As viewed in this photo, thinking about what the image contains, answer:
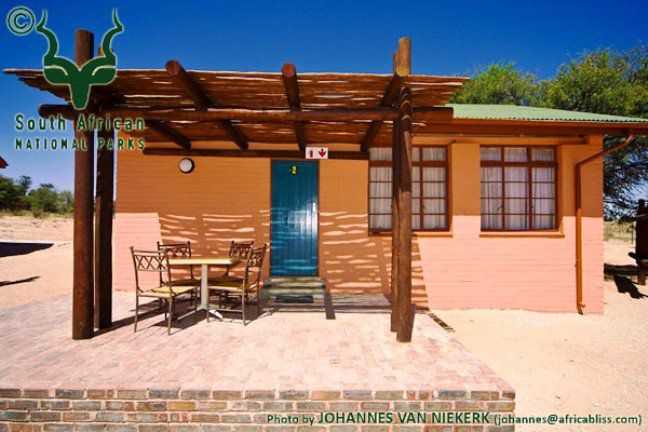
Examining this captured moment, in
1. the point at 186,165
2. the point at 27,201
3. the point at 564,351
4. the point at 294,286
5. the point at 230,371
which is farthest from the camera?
the point at 27,201

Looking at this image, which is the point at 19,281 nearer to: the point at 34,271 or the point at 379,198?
the point at 34,271

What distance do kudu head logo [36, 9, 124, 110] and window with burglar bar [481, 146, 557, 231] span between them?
6.29 meters

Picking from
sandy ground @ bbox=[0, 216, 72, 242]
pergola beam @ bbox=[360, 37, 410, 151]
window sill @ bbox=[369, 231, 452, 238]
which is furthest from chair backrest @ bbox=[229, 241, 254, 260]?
sandy ground @ bbox=[0, 216, 72, 242]

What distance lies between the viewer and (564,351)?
5047mm

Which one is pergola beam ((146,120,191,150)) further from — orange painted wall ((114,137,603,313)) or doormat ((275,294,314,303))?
doormat ((275,294,314,303))

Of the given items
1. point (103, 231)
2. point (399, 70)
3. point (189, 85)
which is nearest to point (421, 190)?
point (399, 70)

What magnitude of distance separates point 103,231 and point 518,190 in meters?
7.10

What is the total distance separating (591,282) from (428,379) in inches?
220

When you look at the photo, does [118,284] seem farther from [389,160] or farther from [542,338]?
[542,338]

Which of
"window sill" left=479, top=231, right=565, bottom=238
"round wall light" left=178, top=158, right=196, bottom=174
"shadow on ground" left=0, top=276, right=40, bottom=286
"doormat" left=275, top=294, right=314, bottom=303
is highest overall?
"round wall light" left=178, top=158, right=196, bottom=174

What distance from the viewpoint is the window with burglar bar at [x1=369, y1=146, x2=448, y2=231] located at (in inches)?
265

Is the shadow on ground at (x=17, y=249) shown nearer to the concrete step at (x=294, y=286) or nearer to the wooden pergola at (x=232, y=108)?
the wooden pergola at (x=232, y=108)

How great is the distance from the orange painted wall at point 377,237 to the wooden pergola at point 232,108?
227 cm

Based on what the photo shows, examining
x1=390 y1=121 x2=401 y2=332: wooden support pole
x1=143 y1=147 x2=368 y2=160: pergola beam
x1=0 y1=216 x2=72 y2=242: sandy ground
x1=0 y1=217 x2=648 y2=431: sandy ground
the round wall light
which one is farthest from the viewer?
x1=0 y1=216 x2=72 y2=242: sandy ground
